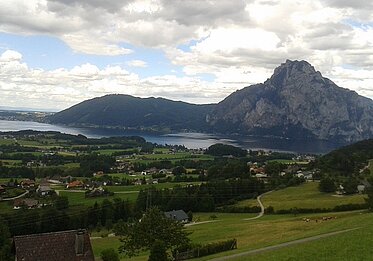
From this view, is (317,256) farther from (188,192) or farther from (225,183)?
(225,183)

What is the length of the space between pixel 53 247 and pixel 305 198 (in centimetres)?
6486

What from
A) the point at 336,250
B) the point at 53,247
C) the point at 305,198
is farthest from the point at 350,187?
the point at 53,247

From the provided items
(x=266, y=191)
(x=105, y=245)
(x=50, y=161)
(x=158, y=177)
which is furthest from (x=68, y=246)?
(x=50, y=161)

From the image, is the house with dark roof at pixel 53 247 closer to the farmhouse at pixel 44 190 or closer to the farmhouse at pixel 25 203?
the farmhouse at pixel 25 203

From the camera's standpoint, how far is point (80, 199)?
98625 millimetres

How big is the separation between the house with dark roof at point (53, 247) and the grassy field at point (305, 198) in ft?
171

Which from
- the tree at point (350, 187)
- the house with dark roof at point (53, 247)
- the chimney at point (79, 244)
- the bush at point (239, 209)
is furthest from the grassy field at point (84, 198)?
the chimney at point (79, 244)

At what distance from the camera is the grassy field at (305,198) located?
2981 inches

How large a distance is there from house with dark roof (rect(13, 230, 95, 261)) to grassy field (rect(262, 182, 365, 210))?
52.2 metres

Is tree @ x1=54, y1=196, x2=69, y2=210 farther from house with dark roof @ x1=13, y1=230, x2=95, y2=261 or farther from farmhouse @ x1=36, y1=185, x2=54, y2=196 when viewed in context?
house with dark roof @ x1=13, y1=230, x2=95, y2=261

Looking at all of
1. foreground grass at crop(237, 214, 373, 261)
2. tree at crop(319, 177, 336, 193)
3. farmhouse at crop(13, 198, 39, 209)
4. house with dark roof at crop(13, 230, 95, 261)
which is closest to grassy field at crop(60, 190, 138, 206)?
farmhouse at crop(13, 198, 39, 209)

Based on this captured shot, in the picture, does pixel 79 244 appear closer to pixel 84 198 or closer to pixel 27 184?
pixel 84 198

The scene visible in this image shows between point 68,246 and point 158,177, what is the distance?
104612 mm

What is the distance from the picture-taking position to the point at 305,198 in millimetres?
86375
